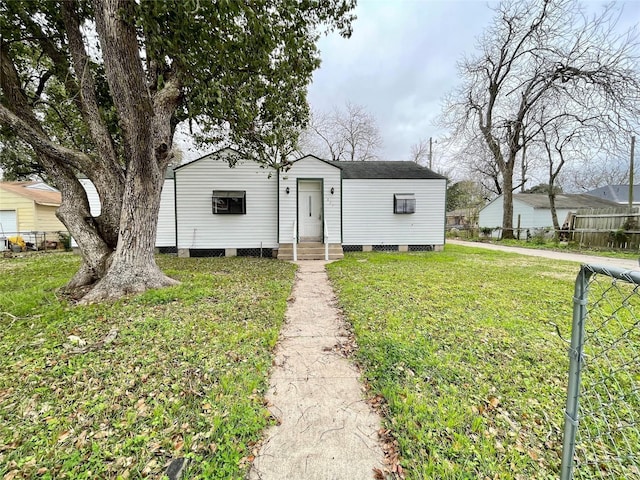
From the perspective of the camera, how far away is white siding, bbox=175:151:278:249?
9.74 meters

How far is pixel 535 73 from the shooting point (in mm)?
14305

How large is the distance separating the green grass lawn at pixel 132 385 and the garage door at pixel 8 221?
14253 millimetres

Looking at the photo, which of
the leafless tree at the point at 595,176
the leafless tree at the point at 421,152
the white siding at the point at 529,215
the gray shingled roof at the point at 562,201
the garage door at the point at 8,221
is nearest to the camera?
the garage door at the point at 8,221

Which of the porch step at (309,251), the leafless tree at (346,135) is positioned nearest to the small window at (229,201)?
the porch step at (309,251)

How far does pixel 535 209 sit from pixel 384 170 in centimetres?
1816

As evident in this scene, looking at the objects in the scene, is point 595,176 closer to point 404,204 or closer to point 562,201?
point 562,201

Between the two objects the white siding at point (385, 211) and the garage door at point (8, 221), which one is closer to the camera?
the white siding at point (385, 211)

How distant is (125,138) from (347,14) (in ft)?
15.7

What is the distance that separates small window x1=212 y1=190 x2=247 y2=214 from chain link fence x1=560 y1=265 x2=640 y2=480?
9345 millimetres

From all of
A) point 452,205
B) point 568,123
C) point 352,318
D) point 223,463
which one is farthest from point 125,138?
point 452,205

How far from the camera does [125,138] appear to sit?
4.52 m

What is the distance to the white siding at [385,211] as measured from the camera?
10906 millimetres

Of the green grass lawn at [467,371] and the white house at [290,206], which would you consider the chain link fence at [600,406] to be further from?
the white house at [290,206]

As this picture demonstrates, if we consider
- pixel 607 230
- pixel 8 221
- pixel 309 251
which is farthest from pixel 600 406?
pixel 8 221
